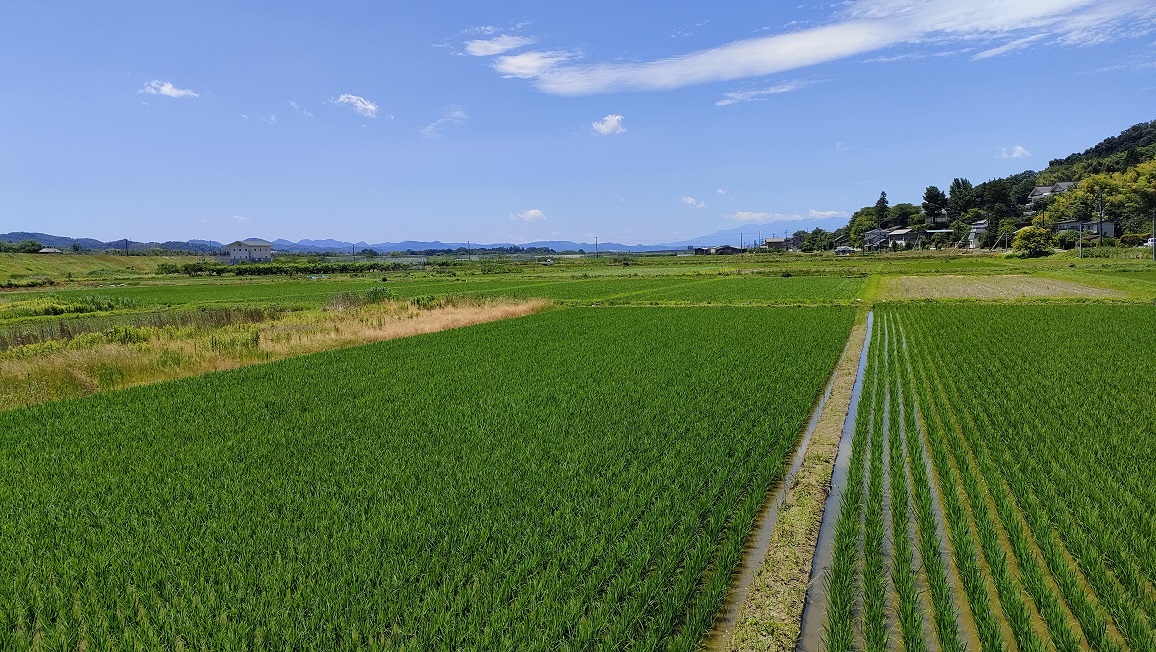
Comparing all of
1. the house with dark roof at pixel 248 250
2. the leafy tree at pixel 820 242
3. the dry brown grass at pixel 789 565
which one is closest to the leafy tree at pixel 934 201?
the leafy tree at pixel 820 242

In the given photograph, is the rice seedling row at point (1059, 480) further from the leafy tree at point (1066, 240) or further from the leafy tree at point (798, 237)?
the leafy tree at point (798, 237)

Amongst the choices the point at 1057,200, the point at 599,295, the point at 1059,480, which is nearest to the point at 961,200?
the point at 1057,200

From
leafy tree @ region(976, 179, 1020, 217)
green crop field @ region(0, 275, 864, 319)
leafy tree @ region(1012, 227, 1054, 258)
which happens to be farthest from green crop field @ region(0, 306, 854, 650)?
leafy tree @ region(976, 179, 1020, 217)

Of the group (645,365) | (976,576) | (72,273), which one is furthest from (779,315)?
(72,273)

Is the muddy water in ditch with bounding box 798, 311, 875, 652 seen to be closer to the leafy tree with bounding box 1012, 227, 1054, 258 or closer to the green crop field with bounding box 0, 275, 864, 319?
the green crop field with bounding box 0, 275, 864, 319

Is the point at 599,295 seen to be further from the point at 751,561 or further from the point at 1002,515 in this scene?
the point at 751,561
